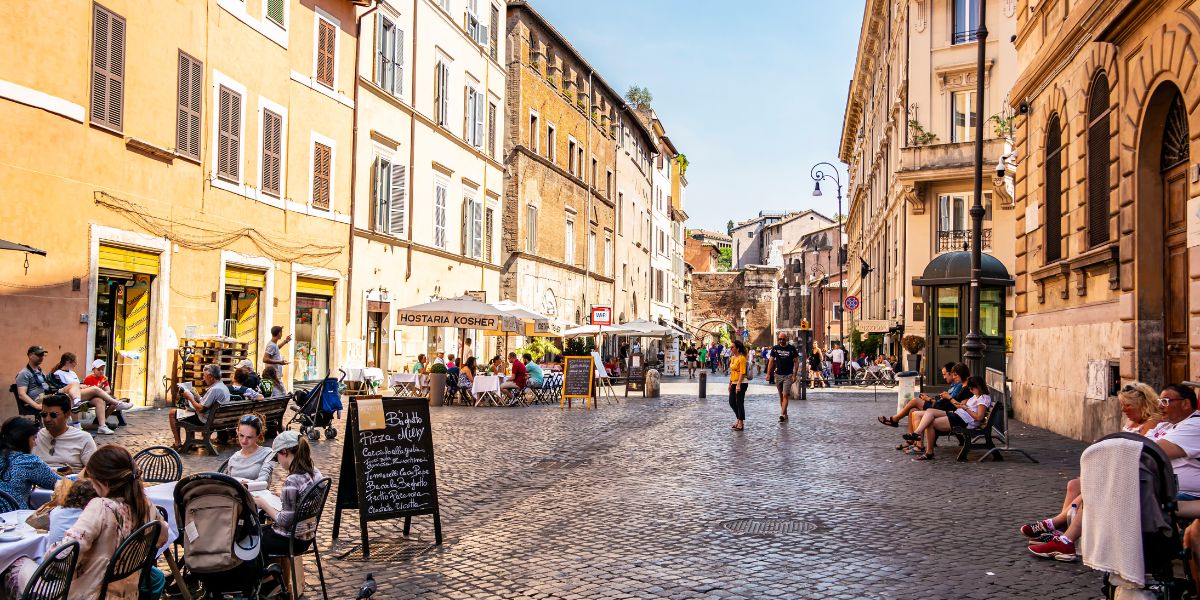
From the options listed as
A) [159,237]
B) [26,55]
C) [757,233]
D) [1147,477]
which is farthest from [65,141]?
[757,233]

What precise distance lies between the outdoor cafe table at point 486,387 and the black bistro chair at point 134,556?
1817cm

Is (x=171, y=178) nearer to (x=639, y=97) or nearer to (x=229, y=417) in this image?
(x=229, y=417)

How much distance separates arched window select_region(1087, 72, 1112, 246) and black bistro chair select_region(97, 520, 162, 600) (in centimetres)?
1284

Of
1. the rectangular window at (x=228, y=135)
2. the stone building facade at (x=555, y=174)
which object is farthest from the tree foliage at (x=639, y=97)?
the rectangular window at (x=228, y=135)

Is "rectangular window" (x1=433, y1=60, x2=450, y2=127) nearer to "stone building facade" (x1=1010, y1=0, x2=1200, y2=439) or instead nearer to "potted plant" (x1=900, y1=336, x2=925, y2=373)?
"potted plant" (x1=900, y1=336, x2=925, y2=373)

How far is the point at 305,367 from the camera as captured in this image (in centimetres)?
2367

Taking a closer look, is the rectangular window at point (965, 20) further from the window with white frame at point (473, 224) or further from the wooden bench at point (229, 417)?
the wooden bench at point (229, 417)

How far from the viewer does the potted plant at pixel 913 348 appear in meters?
32.1

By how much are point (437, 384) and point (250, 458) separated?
54.0 feet

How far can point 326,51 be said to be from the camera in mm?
23672

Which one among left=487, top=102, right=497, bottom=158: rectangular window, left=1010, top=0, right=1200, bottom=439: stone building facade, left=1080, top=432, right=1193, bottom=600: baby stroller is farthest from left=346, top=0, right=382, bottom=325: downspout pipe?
left=1080, top=432, right=1193, bottom=600: baby stroller

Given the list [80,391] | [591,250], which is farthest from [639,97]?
[80,391]

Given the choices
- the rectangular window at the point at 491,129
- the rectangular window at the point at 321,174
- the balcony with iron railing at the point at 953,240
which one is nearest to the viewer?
the rectangular window at the point at 321,174

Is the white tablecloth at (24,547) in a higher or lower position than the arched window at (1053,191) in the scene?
lower
